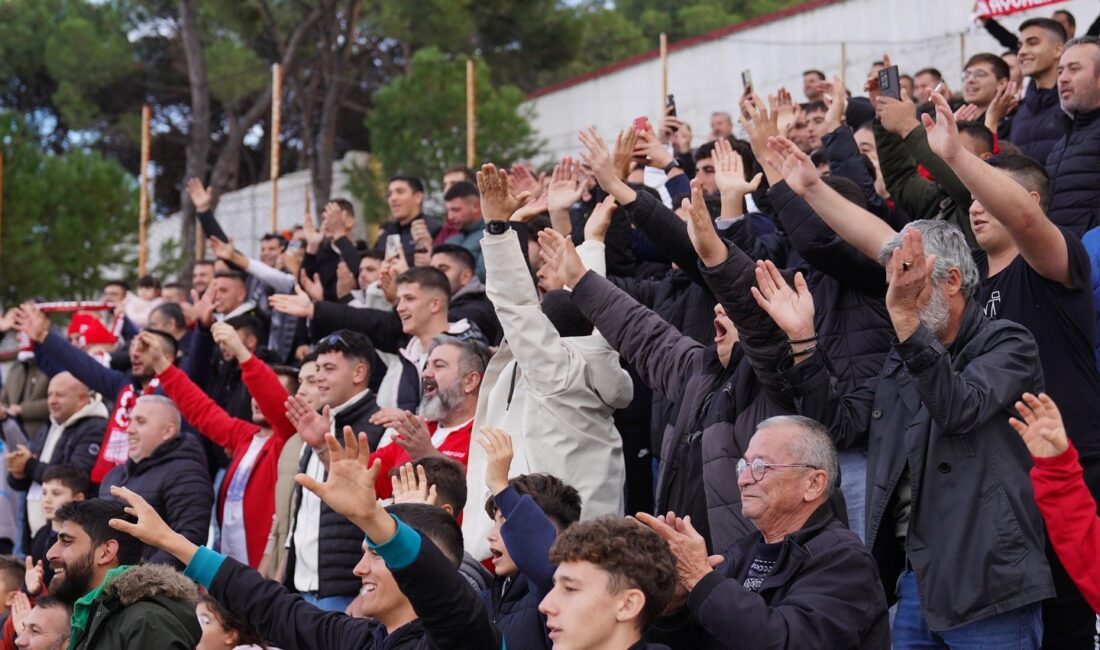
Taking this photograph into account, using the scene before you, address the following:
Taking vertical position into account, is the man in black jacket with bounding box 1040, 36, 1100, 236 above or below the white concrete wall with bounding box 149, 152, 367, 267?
above

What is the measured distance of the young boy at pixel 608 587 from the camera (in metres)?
3.76

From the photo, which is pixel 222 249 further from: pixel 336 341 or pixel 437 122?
pixel 437 122

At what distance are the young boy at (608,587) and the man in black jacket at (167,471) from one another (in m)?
3.68

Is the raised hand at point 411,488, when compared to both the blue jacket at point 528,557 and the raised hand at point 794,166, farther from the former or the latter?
the raised hand at point 794,166

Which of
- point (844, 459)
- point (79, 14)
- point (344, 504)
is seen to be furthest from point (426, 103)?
point (344, 504)

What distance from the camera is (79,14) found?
2828 cm

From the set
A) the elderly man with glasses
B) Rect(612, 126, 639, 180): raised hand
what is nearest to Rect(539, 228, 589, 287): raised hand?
Rect(612, 126, 639, 180): raised hand

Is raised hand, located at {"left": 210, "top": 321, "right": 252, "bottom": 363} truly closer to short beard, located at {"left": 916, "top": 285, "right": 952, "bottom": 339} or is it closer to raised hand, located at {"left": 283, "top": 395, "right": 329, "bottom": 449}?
raised hand, located at {"left": 283, "top": 395, "right": 329, "bottom": 449}

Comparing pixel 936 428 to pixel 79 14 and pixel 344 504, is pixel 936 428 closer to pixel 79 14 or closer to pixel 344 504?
pixel 344 504

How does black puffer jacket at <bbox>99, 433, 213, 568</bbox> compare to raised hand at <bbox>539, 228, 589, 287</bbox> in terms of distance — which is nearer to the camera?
raised hand at <bbox>539, 228, 589, 287</bbox>

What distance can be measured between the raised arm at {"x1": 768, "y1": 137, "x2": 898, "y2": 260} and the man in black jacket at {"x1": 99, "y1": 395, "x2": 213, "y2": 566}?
11.6 ft

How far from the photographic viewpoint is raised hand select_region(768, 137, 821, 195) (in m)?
5.27

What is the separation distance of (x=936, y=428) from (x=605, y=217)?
2487 mm

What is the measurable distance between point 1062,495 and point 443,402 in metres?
3.03
